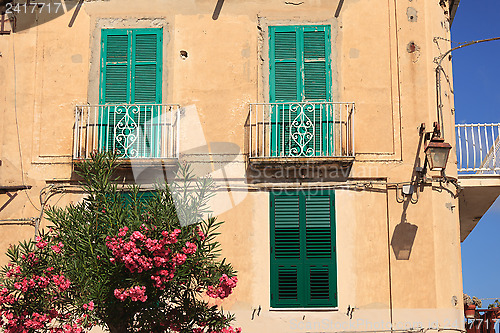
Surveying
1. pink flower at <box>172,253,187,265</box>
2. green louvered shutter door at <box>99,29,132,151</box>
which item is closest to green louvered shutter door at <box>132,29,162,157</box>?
green louvered shutter door at <box>99,29,132,151</box>

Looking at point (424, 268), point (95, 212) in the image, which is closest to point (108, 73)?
point (95, 212)

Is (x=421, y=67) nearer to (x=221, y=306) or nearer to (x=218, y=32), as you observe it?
(x=218, y=32)

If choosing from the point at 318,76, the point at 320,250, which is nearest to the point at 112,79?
the point at 318,76

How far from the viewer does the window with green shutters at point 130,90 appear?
1311 centimetres

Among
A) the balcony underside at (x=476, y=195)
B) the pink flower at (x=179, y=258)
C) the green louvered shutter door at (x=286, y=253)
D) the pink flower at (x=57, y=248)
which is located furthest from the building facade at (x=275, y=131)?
the pink flower at (x=179, y=258)

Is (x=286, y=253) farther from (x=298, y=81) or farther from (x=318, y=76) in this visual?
(x=318, y=76)

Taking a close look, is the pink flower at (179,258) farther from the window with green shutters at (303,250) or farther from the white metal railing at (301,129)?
the white metal railing at (301,129)

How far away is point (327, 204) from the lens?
12.8 meters

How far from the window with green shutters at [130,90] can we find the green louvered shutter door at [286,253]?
225 cm

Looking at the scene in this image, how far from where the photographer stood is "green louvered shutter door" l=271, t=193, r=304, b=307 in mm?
12508

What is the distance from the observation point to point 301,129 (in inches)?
516

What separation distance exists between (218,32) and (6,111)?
3763 millimetres

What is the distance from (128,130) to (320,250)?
11.9 feet

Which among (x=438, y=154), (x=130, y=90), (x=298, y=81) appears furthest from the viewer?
(x=130, y=90)
